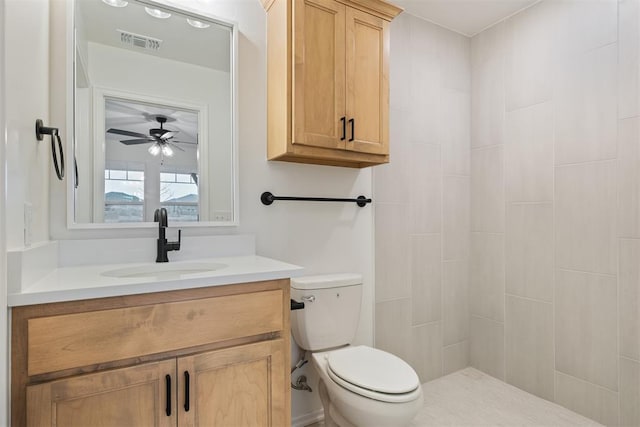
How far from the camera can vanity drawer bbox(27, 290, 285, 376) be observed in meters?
0.94

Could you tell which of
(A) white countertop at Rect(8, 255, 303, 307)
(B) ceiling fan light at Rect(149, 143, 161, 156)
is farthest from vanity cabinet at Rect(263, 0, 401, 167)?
(A) white countertop at Rect(8, 255, 303, 307)

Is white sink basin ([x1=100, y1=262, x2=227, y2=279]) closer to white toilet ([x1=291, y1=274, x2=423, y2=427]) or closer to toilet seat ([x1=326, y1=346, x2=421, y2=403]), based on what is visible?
white toilet ([x1=291, y1=274, x2=423, y2=427])

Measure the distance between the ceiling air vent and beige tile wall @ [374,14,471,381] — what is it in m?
1.35

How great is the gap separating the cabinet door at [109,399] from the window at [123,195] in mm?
719

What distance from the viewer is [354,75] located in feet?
5.74

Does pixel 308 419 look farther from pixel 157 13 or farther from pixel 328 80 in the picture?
pixel 157 13

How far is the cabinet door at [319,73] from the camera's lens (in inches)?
63.3

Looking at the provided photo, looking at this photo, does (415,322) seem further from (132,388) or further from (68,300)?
(68,300)

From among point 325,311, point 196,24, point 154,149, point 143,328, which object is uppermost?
point 196,24

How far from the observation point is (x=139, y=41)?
157cm

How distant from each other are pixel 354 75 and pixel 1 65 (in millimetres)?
1342

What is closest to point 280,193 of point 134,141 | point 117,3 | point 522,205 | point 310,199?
point 310,199

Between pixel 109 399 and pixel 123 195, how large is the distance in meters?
0.84

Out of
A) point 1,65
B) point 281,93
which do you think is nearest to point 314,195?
point 281,93
